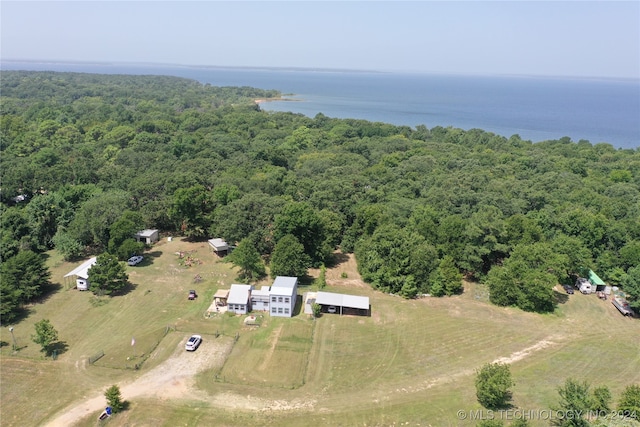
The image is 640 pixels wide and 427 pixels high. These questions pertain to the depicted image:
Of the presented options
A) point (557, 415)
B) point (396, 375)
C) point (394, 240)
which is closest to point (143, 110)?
point (394, 240)

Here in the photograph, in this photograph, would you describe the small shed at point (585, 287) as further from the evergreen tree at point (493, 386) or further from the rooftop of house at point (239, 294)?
the rooftop of house at point (239, 294)

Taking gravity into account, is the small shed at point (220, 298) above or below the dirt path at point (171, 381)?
above

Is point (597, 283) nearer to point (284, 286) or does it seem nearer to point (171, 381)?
point (284, 286)

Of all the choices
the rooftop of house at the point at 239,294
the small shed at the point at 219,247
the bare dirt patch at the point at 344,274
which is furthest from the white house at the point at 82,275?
the bare dirt patch at the point at 344,274

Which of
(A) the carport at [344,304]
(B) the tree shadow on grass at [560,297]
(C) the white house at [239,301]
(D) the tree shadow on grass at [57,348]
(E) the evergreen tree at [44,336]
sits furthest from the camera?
(B) the tree shadow on grass at [560,297]

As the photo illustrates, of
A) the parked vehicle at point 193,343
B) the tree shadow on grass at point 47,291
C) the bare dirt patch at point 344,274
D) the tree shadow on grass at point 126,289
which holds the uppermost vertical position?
the bare dirt patch at point 344,274

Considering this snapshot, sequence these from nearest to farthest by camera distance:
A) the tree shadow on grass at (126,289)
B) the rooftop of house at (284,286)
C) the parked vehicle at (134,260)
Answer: the rooftop of house at (284,286)
the tree shadow on grass at (126,289)
the parked vehicle at (134,260)
